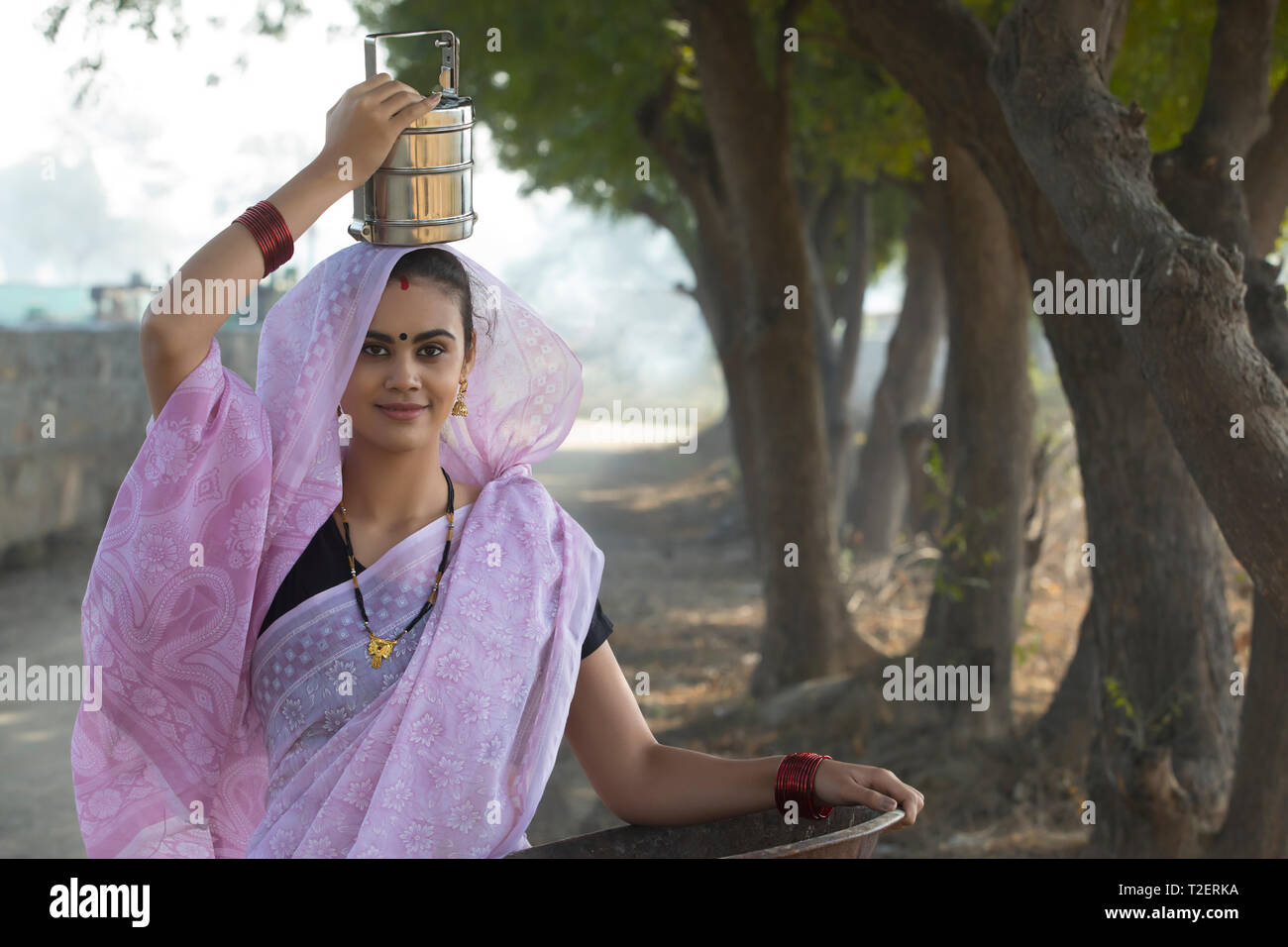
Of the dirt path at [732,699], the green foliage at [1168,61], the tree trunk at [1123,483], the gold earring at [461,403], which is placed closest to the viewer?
the gold earring at [461,403]

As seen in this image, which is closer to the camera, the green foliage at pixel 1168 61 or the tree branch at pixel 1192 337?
the tree branch at pixel 1192 337

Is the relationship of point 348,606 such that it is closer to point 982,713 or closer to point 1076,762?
point 1076,762

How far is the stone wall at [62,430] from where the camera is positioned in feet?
37.7

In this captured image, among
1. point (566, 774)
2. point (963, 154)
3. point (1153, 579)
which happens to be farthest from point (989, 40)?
point (566, 774)

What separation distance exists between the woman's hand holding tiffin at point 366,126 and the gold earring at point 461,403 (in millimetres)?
447

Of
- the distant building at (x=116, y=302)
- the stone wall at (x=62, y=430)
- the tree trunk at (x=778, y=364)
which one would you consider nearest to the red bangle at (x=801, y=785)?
the tree trunk at (x=778, y=364)

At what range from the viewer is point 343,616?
2270mm

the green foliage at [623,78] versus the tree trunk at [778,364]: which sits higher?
the green foliage at [623,78]

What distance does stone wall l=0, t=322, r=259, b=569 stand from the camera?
452 inches

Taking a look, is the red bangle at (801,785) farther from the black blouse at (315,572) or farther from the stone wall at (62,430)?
the stone wall at (62,430)

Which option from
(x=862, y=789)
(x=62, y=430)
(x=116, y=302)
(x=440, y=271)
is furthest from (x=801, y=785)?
(x=116, y=302)

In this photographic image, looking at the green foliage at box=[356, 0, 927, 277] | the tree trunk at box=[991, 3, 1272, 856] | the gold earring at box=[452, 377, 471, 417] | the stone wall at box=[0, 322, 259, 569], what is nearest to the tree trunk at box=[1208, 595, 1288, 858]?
the tree trunk at box=[991, 3, 1272, 856]

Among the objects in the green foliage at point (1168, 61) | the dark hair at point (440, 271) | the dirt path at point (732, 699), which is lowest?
the dirt path at point (732, 699)

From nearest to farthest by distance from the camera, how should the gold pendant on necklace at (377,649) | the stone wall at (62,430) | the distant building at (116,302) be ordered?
the gold pendant on necklace at (377,649)
the stone wall at (62,430)
the distant building at (116,302)
